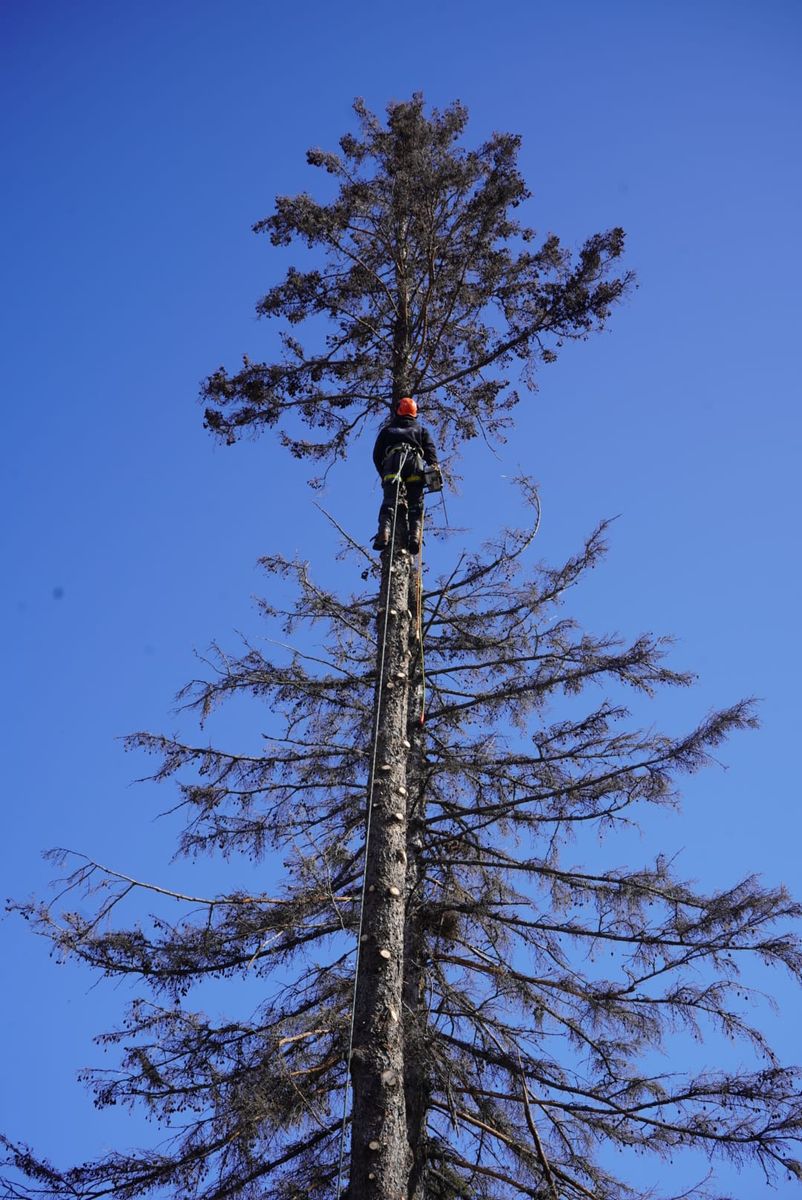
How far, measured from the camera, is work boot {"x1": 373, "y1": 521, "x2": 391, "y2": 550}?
9500 mm

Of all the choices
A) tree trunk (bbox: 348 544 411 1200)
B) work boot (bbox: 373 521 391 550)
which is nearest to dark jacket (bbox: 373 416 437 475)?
work boot (bbox: 373 521 391 550)

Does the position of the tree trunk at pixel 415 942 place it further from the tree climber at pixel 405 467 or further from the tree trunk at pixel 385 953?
the tree climber at pixel 405 467

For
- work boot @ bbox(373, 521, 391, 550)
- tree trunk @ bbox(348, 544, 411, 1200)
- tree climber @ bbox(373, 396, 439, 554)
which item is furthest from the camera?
tree climber @ bbox(373, 396, 439, 554)

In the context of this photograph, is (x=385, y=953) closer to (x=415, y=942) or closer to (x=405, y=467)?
(x=415, y=942)

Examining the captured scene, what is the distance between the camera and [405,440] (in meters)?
9.97

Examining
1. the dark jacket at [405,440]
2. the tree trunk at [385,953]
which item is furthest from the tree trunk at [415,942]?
the dark jacket at [405,440]

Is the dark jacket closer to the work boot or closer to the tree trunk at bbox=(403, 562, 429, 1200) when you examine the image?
the work boot

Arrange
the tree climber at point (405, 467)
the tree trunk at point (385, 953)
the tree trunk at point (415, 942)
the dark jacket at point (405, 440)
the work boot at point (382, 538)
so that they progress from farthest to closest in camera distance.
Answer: the dark jacket at point (405, 440)
the tree climber at point (405, 467)
the work boot at point (382, 538)
the tree trunk at point (415, 942)
the tree trunk at point (385, 953)

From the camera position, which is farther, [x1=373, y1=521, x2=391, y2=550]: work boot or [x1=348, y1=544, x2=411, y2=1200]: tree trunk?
[x1=373, y1=521, x2=391, y2=550]: work boot

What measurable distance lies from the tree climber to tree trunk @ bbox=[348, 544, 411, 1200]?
0.55 meters

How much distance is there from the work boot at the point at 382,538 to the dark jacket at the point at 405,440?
745 mm

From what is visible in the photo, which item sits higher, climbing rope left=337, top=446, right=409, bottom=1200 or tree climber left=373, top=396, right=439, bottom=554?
tree climber left=373, top=396, right=439, bottom=554

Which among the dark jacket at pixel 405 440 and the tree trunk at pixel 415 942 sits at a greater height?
the dark jacket at pixel 405 440

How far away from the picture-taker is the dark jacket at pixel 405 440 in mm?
9984
